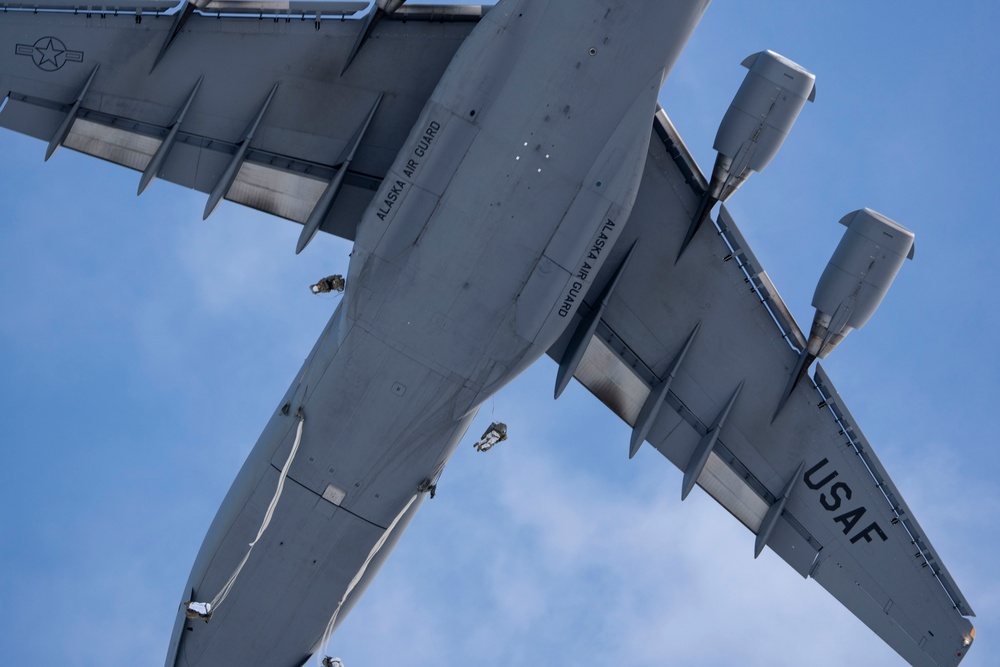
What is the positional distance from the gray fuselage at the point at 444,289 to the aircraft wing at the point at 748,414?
2.67 m

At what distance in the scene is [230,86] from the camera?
727 inches

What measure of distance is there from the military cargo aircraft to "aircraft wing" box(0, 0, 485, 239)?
0.12 feet

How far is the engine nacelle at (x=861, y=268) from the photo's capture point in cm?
1809

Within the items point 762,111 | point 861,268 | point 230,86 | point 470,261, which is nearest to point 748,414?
point 861,268

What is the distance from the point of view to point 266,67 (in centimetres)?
1838

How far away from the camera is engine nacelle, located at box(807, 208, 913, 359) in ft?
59.4

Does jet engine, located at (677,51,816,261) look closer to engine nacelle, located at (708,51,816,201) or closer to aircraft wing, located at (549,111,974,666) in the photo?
engine nacelle, located at (708,51,816,201)

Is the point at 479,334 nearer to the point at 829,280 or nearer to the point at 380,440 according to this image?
the point at 380,440

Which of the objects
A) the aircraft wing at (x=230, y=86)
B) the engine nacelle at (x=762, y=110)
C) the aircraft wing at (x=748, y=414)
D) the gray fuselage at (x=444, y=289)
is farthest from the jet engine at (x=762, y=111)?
the aircraft wing at (x=230, y=86)

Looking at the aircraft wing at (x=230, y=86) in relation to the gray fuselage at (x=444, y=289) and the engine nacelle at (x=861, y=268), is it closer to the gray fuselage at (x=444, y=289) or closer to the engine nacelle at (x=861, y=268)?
the gray fuselage at (x=444, y=289)

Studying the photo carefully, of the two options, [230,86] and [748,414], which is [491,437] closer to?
[748,414]

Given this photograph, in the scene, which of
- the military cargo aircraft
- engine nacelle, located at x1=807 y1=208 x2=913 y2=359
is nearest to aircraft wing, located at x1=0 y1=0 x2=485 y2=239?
the military cargo aircraft

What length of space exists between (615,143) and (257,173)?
6.30 meters

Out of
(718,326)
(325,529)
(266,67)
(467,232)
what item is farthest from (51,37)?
(718,326)
